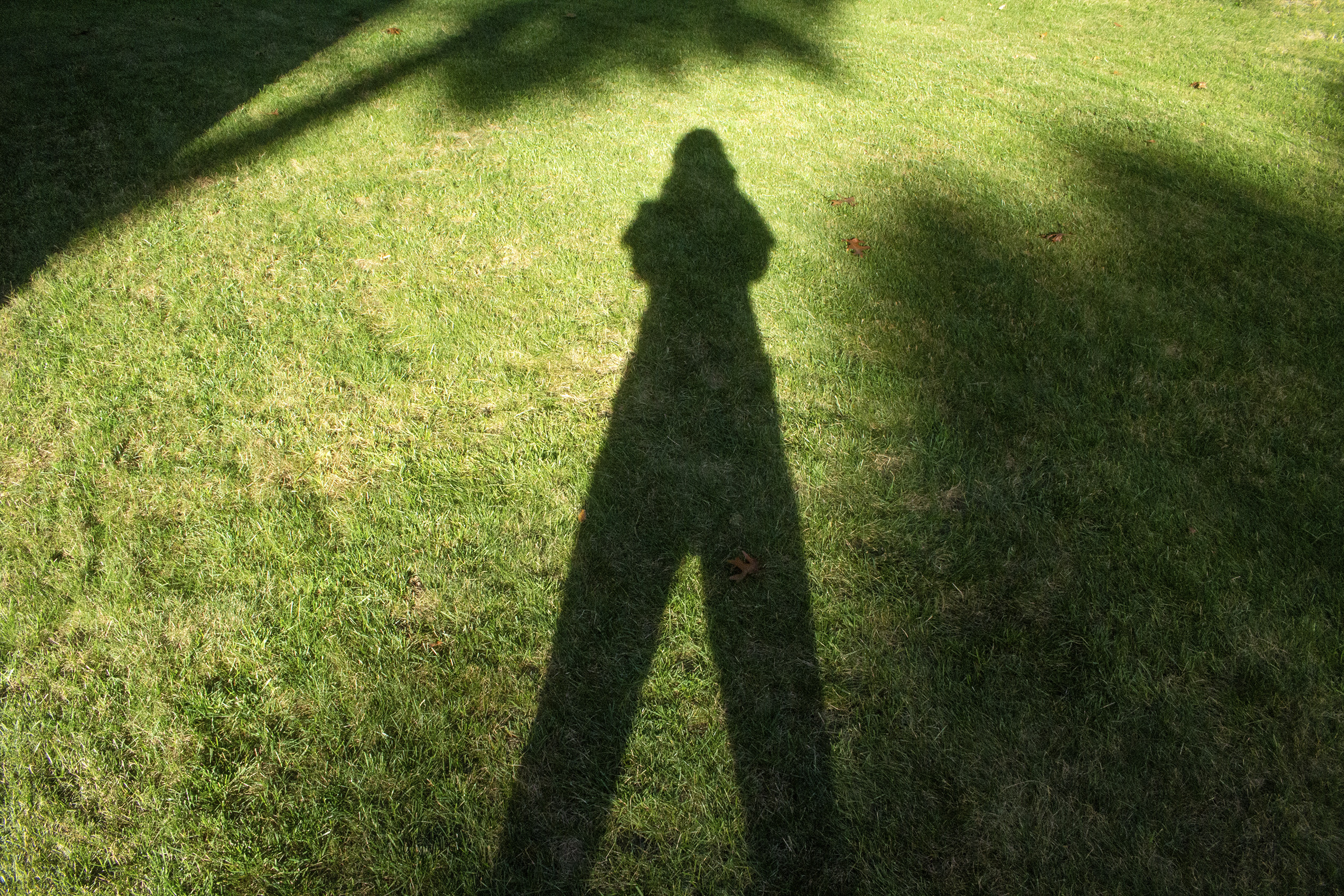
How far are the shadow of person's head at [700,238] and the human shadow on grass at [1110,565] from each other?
724mm

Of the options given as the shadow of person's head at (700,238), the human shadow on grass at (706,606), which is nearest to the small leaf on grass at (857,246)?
the shadow of person's head at (700,238)

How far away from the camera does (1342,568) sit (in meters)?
2.38

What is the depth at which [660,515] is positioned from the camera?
8.45 feet

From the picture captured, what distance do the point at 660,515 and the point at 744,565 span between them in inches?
15.1

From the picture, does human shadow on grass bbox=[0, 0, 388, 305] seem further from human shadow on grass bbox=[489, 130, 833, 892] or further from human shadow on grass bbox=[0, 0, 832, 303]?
human shadow on grass bbox=[489, 130, 833, 892]

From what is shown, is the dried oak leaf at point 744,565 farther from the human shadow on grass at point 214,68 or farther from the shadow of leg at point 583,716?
the human shadow on grass at point 214,68

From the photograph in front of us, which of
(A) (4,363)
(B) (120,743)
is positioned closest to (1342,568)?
(B) (120,743)

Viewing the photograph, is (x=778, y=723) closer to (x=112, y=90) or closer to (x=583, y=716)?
(x=583, y=716)

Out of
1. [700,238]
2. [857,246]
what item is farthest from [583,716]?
[857,246]

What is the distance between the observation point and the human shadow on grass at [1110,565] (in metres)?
1.78

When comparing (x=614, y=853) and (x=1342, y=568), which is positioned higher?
(x=1342, y=568)

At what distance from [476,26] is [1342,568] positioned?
896 centimetres

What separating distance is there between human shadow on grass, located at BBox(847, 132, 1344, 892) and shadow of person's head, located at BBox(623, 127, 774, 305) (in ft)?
2.38

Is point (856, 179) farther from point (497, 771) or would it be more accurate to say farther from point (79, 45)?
point (79, 45)
